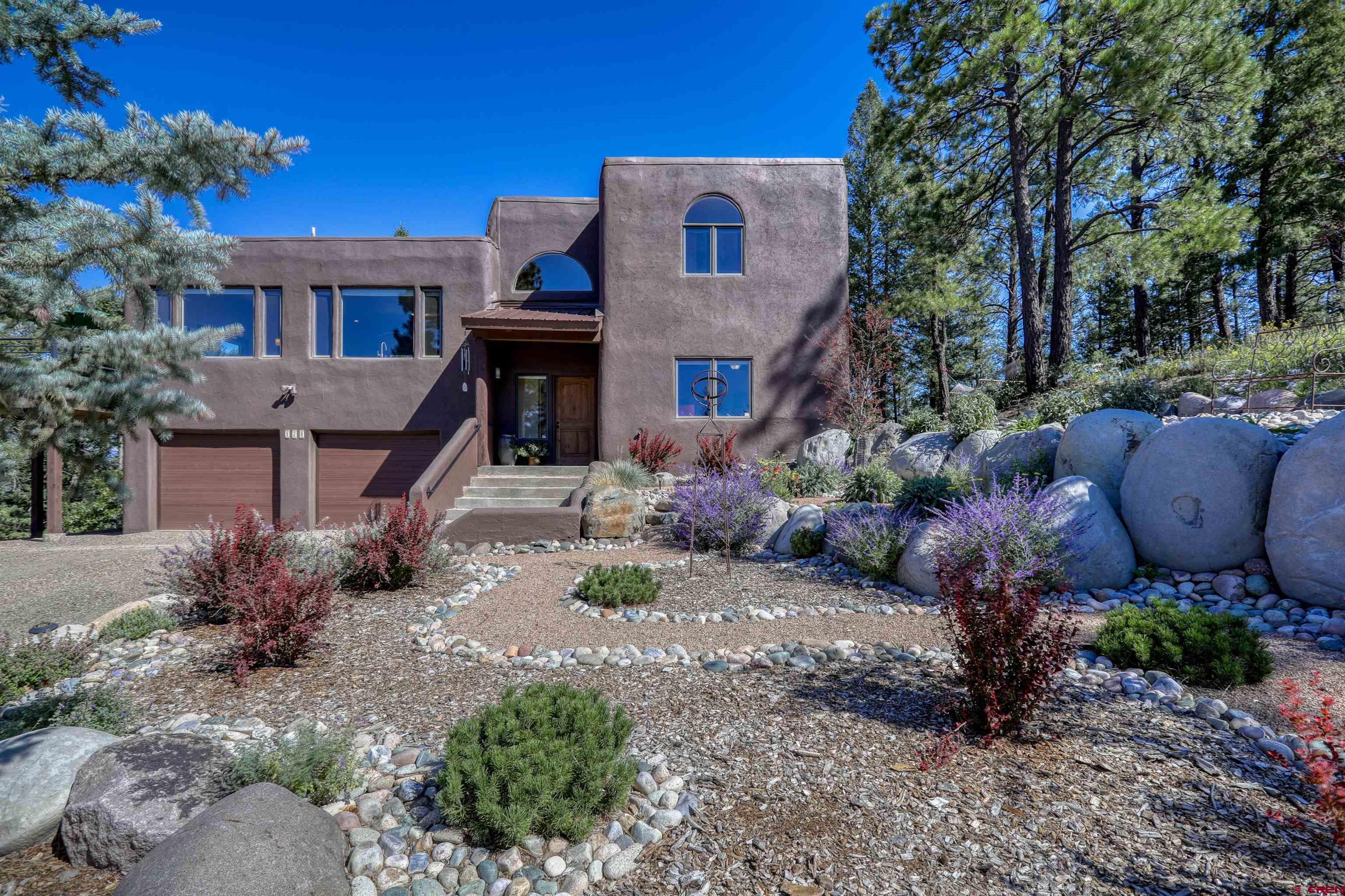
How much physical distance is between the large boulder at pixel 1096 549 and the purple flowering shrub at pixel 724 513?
3371 mm

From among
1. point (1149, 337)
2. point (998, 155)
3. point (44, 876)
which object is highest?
point (998, 155)

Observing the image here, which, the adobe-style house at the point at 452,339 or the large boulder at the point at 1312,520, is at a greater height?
the adobe-style house at the point at 452,339

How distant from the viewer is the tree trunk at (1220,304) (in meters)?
16.6

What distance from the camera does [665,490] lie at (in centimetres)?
952

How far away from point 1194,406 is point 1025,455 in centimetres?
259

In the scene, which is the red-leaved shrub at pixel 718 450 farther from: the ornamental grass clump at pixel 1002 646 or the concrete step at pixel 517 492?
the ornamental grass clump at pixel 1002 646

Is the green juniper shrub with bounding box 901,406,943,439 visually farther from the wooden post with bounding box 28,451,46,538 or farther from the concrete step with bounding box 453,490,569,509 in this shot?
the wooden post with bounding box 28,451,46,538

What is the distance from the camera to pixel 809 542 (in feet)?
23.1

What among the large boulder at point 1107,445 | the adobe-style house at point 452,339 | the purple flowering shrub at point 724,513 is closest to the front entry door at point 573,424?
the adobe-style house at point 452,339

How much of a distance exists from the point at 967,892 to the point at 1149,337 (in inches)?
916

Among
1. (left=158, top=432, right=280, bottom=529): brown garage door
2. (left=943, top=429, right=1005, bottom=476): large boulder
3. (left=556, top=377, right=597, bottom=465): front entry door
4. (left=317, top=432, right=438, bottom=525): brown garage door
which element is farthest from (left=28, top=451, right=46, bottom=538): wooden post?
(left=943, top=429, right=1005, bottom=476): large boulder

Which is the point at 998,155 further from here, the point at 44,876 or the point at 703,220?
the point at 44,876

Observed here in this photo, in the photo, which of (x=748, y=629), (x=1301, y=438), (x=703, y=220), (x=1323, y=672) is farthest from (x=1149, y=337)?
(x=748, y=629)

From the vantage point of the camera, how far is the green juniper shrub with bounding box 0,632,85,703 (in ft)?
11.1
